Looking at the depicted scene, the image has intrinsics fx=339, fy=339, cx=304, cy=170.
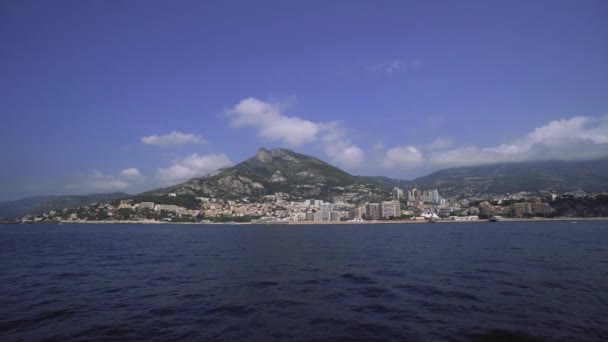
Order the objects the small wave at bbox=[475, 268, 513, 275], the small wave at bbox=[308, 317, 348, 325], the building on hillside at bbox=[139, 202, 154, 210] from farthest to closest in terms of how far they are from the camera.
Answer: the building on hillside at bbox=[139, 202, 154, 210], the small wave at bbox=[475, 268, 513, 275], the small wave at bbox=[308, 317, 348, 325]

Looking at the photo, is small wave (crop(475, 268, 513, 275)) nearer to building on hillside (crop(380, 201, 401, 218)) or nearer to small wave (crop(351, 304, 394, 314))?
small wave (crop(351, 304, 394, 314))

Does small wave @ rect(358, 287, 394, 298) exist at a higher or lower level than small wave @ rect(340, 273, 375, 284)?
higher

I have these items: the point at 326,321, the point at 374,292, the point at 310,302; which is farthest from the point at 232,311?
the point at 374,292

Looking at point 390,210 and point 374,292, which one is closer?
point 374,292

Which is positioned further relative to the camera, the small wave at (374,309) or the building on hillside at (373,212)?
the building on hillside at (373,212)

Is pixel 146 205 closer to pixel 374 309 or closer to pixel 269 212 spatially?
pixel 269 212

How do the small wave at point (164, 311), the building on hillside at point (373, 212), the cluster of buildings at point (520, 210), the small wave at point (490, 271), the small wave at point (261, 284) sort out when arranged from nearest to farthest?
the small wave at point (164, 311) → the small wave at point (261, 284) → the small wave at point (490, 271) → the cluster of buildings at point (520, 210) → the building on hillside at point (373, 212)

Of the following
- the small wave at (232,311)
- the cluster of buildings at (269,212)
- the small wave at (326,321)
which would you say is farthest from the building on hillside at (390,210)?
the small wave at (326,321)

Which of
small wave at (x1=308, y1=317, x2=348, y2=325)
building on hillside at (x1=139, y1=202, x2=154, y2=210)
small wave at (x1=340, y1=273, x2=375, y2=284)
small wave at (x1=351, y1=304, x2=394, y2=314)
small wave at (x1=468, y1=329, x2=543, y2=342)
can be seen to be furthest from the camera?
building on hillside at (x1=139, y1=202, x2=154, y2=210)

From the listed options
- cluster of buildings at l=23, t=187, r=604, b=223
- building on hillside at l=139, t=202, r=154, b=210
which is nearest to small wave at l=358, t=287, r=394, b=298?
cluster of buildings at l=23, t=187, r=604, b=223

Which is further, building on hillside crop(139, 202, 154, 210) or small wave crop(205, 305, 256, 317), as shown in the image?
building on hillside crop(139, 202, 154, 210)

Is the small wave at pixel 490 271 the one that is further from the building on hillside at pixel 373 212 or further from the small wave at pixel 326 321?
the building on hillside at pixel 373 212
